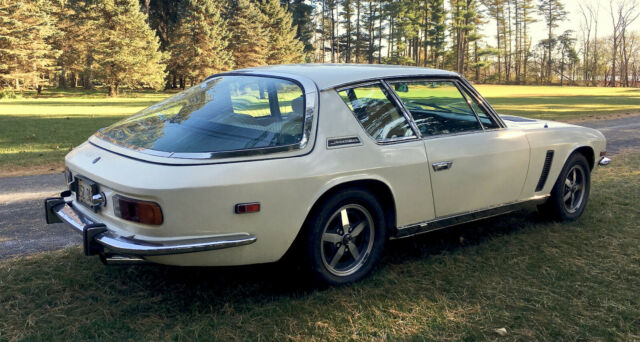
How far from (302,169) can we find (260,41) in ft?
150

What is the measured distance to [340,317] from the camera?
2998 mm

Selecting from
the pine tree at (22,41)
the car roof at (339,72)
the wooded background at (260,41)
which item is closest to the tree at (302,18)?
the wooded background at (260,41)

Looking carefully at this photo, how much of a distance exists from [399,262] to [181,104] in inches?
80.3

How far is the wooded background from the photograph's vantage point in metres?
36.6

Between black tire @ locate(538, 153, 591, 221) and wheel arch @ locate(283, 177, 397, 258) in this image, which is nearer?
wheel arch @ locate(283, 177, 397, 258)

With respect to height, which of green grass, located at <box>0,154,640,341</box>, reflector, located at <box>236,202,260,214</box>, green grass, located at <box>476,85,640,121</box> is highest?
green grass, located at <box>476,85,640,121</box>

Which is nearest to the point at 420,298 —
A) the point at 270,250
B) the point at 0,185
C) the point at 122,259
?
the point at 270,250

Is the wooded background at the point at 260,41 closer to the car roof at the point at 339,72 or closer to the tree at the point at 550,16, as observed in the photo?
the tree at the point at 550,16

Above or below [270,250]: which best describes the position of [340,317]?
below

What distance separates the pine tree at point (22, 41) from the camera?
33.9m

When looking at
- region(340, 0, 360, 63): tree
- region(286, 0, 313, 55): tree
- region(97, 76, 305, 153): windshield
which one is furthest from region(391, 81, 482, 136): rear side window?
region(340, 0, 360, 63): tree

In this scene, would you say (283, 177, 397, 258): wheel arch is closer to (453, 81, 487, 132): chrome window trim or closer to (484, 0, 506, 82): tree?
(453, 81, 487, 132): chrome window trim

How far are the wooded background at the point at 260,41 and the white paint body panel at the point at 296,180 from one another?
36406mm

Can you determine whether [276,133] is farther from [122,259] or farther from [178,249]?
[122,259]
